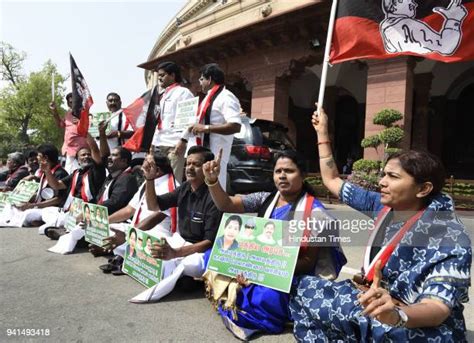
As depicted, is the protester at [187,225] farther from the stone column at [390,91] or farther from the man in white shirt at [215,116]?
the stone column at [390,91]

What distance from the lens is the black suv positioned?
7500mm

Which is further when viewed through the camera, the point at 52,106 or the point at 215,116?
the point at 52,106

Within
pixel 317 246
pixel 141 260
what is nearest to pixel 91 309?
pixel 141 260

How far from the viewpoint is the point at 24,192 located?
5.88 m

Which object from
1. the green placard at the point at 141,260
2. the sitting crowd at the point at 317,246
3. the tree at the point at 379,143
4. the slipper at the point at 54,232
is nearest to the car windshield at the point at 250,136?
the tree at the point at 379,143

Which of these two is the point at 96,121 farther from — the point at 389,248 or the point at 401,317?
the point at 401,317

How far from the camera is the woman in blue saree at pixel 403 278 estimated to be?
1574 mm

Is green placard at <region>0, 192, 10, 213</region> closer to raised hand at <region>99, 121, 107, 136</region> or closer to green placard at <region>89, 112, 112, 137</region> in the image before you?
green placard at <region>89, 112, 112, 137</region>

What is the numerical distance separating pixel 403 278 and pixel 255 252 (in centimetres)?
91

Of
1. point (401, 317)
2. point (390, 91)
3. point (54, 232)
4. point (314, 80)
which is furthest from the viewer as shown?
point (314, 80)

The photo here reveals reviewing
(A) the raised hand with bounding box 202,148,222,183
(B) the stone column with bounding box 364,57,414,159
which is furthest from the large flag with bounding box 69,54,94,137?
(B) the stone column with bounding box 364,57,414,159

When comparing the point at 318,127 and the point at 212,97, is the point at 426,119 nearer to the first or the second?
the point at 212,97

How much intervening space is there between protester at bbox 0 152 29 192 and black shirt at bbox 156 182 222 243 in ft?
16.6

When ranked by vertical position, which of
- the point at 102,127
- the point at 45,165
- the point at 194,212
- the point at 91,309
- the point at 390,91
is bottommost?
the point at 91,309
